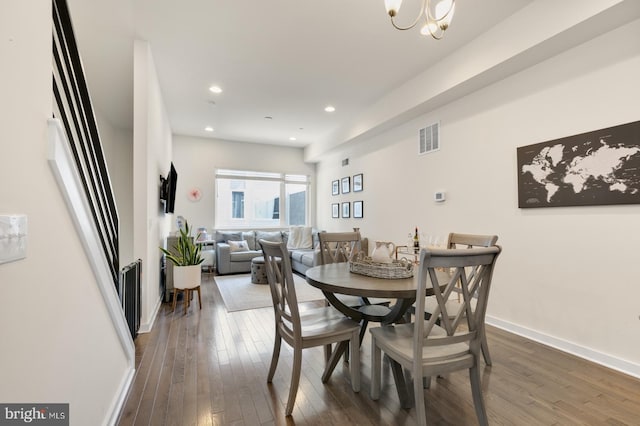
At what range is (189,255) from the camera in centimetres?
353

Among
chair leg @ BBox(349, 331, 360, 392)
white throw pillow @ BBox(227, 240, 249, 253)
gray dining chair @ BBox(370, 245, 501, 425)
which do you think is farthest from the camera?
white throw pillow @ BBox(227, 240, 249, 253)

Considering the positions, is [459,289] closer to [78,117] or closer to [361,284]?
[361,284]

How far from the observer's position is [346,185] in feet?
20.8

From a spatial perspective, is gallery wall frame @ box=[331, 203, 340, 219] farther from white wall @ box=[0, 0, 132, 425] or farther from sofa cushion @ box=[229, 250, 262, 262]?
white wall @ box=[0, 0, 132, 425]

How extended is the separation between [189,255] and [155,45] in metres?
2.34

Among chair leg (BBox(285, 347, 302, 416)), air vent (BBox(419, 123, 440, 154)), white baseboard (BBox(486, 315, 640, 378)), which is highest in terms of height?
air vent (BBox(419, 123, 440, 154))

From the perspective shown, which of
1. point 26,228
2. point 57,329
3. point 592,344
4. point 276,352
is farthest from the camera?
point 592,344

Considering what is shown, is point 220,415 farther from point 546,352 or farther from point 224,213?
point 224,213

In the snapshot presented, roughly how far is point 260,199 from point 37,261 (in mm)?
6430

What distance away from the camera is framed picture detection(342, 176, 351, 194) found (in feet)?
20.4

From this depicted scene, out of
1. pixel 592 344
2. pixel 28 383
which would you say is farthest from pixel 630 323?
pixel 28 383

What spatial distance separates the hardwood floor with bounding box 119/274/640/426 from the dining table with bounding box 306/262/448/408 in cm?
19

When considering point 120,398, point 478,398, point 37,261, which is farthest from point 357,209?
point 37,261

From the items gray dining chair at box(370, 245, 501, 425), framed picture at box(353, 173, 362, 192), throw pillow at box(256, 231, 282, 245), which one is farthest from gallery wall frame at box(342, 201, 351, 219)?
gray dining chair at box(370, 245, 501, 425)
